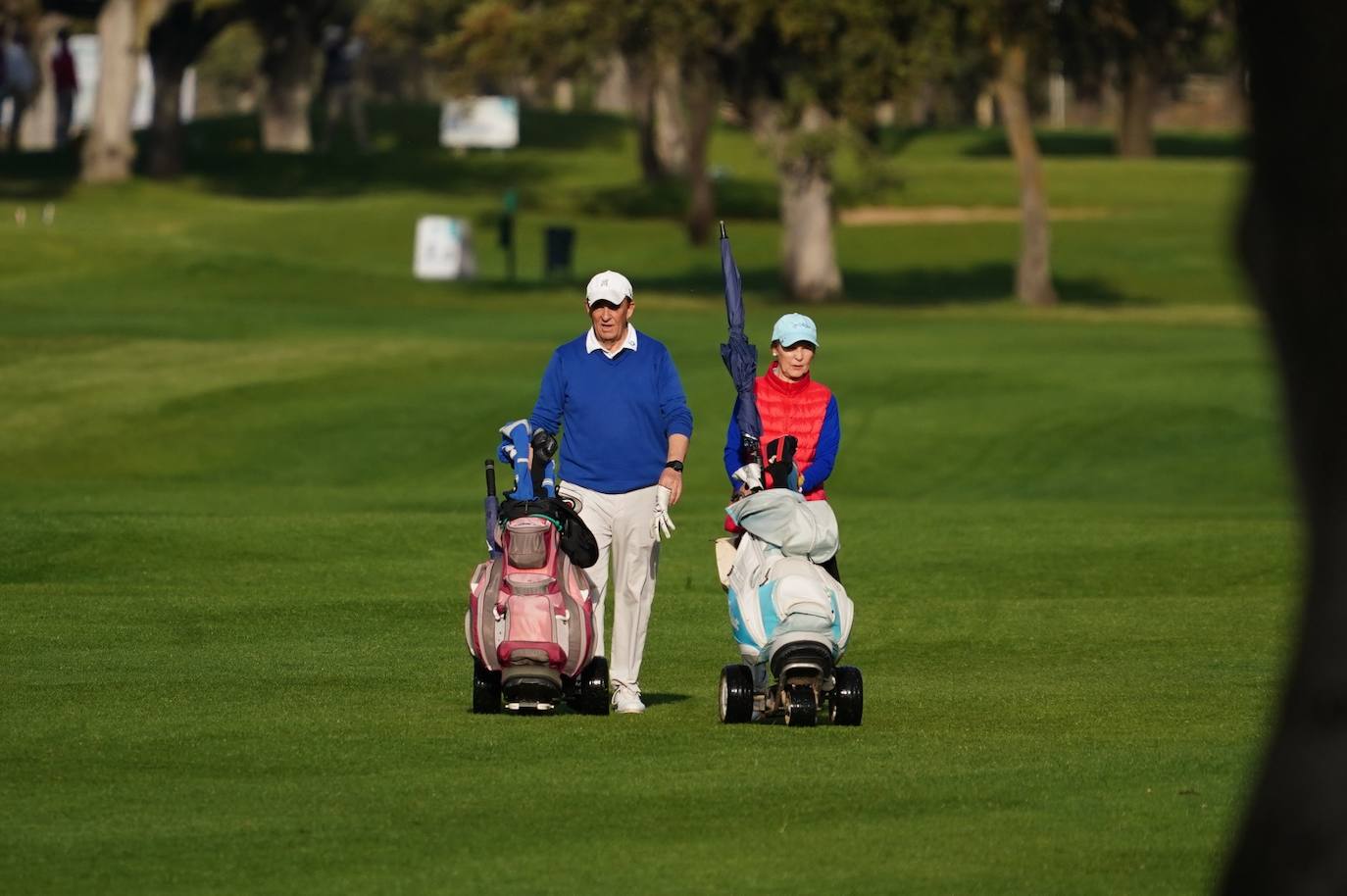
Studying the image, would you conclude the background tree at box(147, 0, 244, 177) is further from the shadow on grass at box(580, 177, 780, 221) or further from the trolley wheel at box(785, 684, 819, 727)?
the trolley wheel at box(785, 684, 819, 727)

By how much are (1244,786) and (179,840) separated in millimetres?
4181

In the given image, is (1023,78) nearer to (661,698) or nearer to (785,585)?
(661,698)

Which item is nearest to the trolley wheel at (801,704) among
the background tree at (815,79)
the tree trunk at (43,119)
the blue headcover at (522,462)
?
the blue headcover at (522,462)

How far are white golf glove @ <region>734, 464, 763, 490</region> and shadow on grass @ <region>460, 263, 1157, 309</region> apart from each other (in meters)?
37.2

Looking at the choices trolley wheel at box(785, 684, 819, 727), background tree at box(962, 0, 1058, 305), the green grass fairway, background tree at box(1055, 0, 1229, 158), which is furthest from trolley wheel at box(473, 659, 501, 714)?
background tree at box(1055, 0, 1229, 158)

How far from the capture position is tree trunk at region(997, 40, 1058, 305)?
47.8 meters

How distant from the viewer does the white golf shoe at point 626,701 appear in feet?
41.1

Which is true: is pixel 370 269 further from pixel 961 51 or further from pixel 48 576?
pixel 48 576

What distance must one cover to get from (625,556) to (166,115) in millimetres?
59304

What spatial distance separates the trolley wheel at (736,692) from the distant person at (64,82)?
2393 inches

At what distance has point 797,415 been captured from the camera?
40.4ft

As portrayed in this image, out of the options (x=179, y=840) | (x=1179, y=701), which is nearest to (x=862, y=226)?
(x=1179, y=701)

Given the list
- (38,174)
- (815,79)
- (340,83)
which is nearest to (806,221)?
(815,79)

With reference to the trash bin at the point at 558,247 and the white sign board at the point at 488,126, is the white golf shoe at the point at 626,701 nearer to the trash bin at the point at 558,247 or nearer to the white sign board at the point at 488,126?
the trash bin at the point at 558,247
